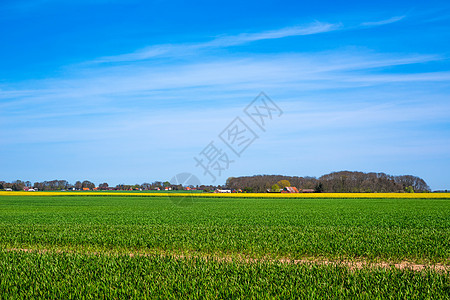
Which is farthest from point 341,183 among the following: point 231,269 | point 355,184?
point 231,269

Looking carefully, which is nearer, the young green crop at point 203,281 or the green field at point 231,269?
the young green crop at point 203,281

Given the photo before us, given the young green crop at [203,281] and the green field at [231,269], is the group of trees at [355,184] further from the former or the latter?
the young green crop at [203,281]

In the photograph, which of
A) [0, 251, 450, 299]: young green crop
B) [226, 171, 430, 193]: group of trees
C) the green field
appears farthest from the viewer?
[226, 171, 430, 193]: group of trees

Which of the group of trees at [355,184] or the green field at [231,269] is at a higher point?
the group of trees at [355,184]

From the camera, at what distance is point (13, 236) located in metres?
19.0

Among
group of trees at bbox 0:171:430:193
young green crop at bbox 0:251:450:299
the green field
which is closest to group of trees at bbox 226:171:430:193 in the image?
group of trees at bbox 0:171:430:193

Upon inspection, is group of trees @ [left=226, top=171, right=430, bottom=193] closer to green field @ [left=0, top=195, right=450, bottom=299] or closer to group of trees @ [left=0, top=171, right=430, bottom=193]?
group of trees @ [left=0, top=171, right=430, bottom=193]

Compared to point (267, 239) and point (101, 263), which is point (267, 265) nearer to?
point (101, 263)

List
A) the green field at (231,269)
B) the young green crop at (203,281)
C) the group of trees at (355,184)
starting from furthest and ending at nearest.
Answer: the group of trees at (355,184) < the green field at (231,269) < the young green crop at (203,281)

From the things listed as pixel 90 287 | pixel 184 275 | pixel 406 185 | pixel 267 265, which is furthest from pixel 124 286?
pixel 406 185

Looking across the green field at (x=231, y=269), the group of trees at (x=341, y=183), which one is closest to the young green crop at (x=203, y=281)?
the green field at (x=231, y=269)

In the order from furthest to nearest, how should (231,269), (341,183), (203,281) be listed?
(341,183), (231,269), (203,281)

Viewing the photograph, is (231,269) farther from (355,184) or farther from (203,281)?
(355,184)

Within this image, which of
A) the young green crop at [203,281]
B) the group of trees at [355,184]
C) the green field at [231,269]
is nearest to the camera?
the young green crop at [203,281]
